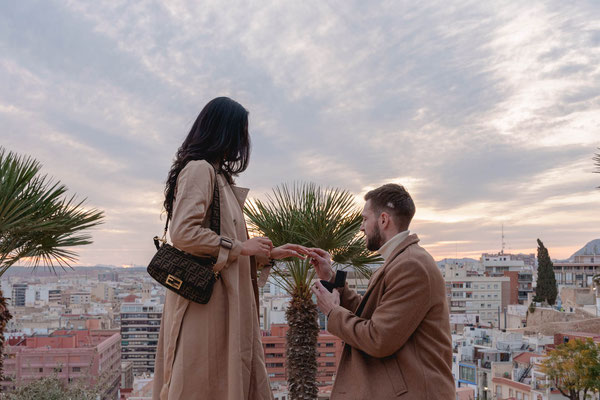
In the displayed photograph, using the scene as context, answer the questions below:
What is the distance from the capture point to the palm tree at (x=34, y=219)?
390 cm

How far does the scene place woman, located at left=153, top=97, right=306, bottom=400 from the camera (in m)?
1.54

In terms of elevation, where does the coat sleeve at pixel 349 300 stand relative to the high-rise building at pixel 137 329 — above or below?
above

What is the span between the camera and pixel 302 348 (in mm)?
5656

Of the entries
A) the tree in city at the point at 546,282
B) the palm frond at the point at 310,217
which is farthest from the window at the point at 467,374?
the palm frond at the point at 310,217

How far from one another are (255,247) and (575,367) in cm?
2335

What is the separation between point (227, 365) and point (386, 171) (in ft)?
38.8

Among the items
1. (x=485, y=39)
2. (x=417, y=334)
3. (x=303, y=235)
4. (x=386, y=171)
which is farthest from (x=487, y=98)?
(x=417, y=334)

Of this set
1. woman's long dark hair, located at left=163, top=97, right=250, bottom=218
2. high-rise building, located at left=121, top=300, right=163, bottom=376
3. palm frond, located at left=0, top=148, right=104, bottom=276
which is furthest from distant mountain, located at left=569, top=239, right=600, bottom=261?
woman's long dark hair, located at left=163, top=97, right=250, bottom=218

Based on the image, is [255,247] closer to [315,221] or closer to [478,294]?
[315,221]

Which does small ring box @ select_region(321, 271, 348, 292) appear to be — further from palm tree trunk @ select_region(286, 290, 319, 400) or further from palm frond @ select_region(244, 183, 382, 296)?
palm tree trunk @ select_region(286, 290, 319, 400)

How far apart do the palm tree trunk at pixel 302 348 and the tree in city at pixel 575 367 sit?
1842cm

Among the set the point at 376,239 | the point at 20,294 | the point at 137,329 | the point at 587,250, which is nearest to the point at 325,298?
the point at 376,239

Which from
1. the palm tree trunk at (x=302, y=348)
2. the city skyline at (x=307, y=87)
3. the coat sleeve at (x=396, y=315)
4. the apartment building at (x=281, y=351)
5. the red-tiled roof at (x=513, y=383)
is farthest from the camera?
the apartment building at (x=281, y=351)

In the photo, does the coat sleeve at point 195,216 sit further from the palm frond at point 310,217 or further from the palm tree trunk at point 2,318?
the palm tree trunk at point 2,318
